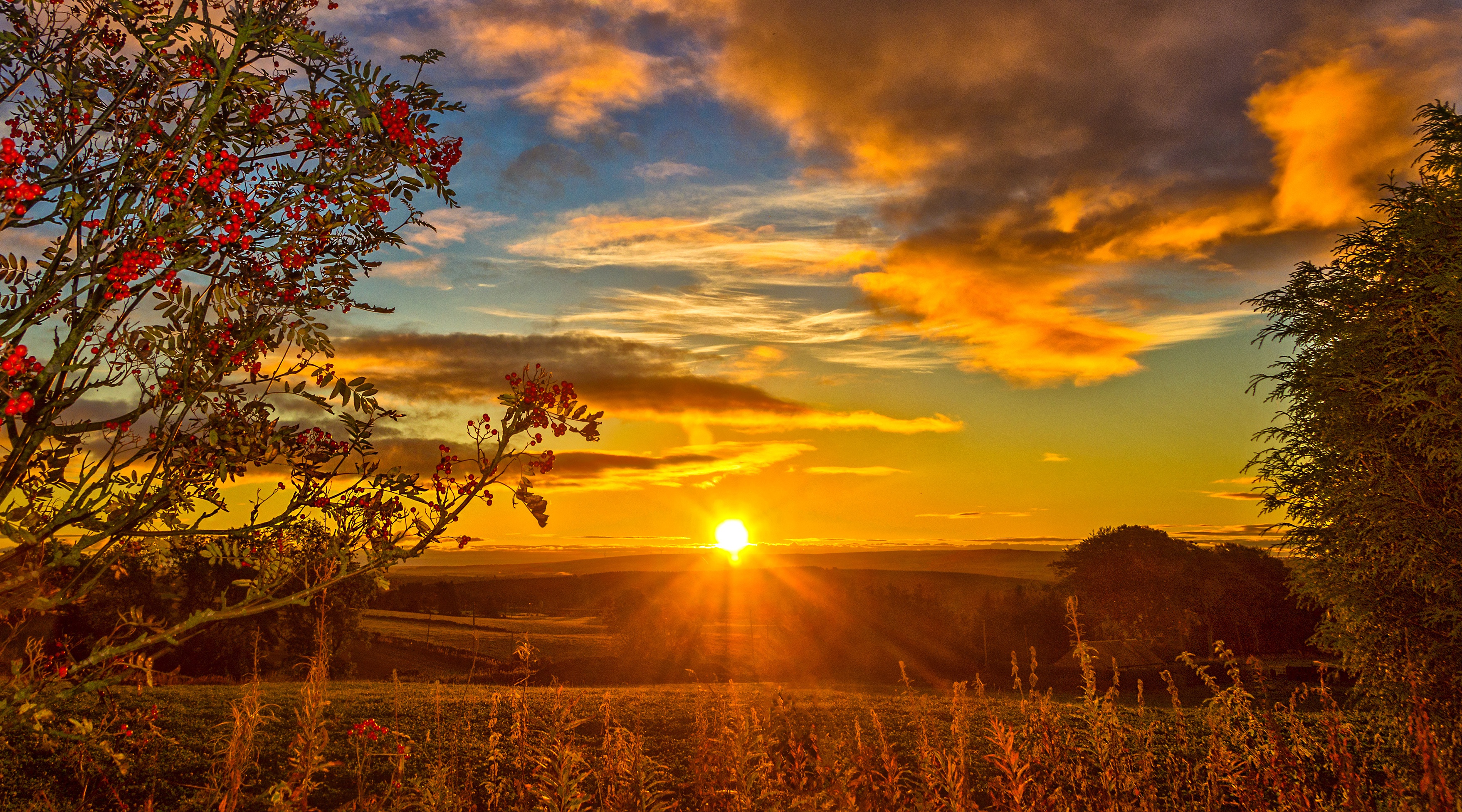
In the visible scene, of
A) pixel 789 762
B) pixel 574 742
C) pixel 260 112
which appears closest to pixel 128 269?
pixel 260 112

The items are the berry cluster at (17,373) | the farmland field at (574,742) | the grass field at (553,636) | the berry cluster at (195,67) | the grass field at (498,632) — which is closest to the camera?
the berry cluster at (17,373)

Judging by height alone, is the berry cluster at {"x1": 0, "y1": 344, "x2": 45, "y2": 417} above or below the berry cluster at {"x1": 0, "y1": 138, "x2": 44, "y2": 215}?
below

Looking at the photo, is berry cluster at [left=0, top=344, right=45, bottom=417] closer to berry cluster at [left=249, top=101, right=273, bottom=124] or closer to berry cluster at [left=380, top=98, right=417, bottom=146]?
berry cluster at [left=249, top=101, right=273, bottom=124]

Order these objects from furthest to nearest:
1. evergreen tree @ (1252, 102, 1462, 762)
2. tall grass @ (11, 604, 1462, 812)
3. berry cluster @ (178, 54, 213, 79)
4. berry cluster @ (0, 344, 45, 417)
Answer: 1. evergreen tree @ (1252, 102, 1462, 762)
2. berry cluster @ (178, 54, 213, 79)
3. tall grass @ (11, 604, 1462, 812)
4. berry cluster @ (0, 344, 45, 417)

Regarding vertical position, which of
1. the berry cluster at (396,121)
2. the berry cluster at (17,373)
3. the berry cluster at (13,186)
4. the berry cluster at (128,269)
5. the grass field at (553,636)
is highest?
the berry cluster at (396,121)

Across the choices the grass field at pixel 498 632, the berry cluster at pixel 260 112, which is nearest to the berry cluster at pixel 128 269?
the berry cluster at pixel 260 112

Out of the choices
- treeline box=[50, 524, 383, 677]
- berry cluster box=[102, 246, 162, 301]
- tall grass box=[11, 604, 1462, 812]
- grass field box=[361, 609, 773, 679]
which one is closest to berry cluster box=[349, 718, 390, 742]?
tall grass box=[11, 604, 1462, 812]

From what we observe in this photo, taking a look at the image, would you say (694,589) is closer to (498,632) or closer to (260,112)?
(498,632)

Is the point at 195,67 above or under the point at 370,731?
above

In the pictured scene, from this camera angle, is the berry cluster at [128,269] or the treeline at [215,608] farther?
the treeline at [215,608]

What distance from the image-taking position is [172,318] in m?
5.25

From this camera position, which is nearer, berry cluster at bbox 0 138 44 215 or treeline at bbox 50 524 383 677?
berry cluster at bbox 0 138 44 215

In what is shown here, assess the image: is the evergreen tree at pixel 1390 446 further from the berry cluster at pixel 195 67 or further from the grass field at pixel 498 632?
the grass field at pixel 498 632

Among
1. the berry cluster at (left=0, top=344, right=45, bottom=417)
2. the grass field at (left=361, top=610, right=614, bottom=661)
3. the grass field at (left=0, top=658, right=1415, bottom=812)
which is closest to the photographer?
the berry cluster at (left=0, top=344, right=45, bottom=417)
